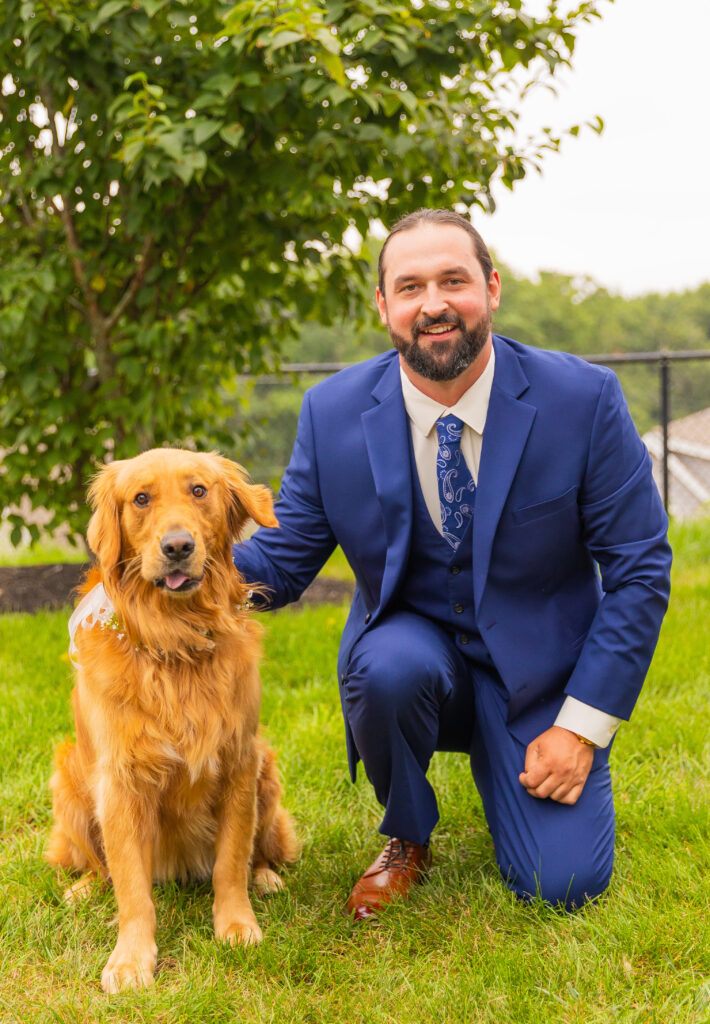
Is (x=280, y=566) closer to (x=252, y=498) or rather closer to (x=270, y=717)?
(x=252, y=498)

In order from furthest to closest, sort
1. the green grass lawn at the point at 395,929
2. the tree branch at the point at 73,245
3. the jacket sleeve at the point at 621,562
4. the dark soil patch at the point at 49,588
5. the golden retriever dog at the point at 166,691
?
the dark soil patch at the point at 49,588
the tree branch at the point at 73,245
the jacket sleeve at the point at 621,562
the golden retriever dog at the point at 166,691
the green grass lawn at the point at 395,929

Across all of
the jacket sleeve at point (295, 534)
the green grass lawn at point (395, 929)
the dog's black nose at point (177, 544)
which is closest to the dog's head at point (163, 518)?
the dog's black nose at point (177, 544)

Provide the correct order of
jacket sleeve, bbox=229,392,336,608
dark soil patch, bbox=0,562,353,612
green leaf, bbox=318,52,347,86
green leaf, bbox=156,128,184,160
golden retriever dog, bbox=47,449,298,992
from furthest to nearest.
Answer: dark soil patch, bbox=0,562,353,612 → green leaf, bbox=156,128,184,160 → green leaf, bbox=318,52,347,86 → jacket sleeve, bbox=229,392,336,608 → golden retriever dog, bbox=47,449,298,992

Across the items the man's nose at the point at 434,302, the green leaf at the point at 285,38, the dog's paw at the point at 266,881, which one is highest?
the green leaf at the point at 285,38

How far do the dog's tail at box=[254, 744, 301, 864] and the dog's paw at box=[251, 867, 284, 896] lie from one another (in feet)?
0.18

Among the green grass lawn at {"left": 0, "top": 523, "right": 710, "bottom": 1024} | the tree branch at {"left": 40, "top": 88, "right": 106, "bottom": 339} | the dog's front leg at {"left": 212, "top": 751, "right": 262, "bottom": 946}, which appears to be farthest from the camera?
the tree branch at {"left": 40, "top": 88, "right": 106, "bottom": 339}

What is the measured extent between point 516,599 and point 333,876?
35.4 inches

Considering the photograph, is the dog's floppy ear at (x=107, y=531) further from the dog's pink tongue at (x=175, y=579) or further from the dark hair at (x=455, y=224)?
the dark hair at (x=455, y=224)

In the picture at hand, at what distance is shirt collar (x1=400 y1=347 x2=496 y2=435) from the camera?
2.55 m

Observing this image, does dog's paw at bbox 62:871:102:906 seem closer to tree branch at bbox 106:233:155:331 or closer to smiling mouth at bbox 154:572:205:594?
smiling mouth at bbox 154:572:205:594

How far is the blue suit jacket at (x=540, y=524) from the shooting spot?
8.04 ft

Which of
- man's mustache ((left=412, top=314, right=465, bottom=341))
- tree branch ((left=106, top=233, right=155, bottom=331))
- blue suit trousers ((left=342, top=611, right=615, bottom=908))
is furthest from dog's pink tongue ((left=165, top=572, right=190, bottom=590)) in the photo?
tree branch ((left=106, top=233, right=155, bottom=331))

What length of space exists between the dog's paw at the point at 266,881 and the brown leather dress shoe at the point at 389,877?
214mm

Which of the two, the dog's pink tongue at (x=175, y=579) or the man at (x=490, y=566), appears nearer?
the dog's pink tongue at (x=175, y=579)
